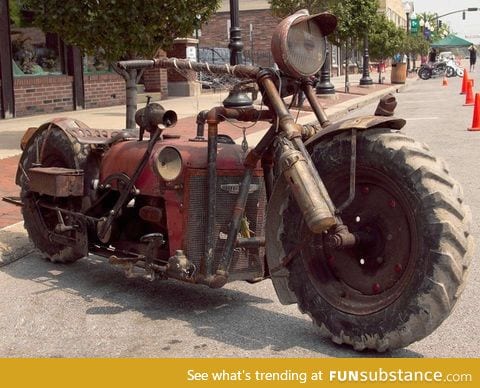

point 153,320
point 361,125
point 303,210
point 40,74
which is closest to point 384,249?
point 303,210

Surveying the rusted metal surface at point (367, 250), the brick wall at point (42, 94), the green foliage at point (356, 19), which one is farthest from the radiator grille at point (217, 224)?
the green foliage at point (356, 19)

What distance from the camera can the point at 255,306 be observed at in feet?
15.7

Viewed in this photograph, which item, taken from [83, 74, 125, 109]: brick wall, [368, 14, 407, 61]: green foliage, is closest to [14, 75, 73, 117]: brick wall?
[83, 74, 125, 109]: brick wall

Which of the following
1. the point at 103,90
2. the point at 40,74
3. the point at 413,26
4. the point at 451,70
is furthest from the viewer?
the point at 413,26

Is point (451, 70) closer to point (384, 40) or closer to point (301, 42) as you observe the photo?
point (384, 40)

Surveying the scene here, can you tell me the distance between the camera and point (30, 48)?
19438mm

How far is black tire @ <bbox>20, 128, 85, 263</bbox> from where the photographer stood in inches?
223

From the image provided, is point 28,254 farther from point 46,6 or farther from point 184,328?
point 46,6

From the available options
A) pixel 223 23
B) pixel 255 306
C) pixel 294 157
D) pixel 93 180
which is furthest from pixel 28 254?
pixel 223 23

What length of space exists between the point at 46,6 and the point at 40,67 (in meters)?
9.44

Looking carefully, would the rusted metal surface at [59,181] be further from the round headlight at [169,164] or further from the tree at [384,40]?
the tree at [384,40]

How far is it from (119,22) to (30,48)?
32.0ft

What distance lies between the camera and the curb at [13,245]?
19.8ft

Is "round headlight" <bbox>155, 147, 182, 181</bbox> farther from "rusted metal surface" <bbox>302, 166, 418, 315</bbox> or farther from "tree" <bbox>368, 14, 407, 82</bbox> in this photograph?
"tree" <bbox>368, 14, 407, 82</bbox>
